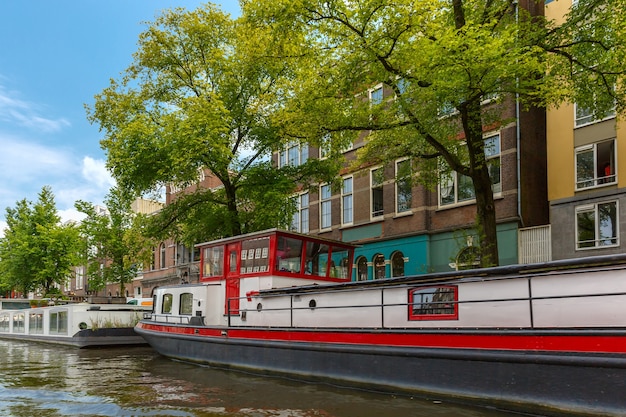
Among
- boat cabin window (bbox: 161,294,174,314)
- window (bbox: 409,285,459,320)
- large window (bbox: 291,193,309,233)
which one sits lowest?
boat cabin window (bbox: 161,294,174,314)

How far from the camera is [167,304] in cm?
1496

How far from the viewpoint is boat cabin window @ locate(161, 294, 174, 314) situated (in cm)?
1480

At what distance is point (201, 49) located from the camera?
20.2 meters

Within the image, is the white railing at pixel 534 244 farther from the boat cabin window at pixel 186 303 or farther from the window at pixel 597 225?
the boat cabin window at pixel 186 303

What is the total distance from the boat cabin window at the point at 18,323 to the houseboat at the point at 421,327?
1475 cm

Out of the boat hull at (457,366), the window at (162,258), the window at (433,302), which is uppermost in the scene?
the window at (162,258)

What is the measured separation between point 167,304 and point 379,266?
392 inches

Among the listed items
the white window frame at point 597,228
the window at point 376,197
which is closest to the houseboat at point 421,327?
the white window frame at point 597,228

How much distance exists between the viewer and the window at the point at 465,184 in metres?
18.9

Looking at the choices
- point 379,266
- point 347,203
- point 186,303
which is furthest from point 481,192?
point 347,203

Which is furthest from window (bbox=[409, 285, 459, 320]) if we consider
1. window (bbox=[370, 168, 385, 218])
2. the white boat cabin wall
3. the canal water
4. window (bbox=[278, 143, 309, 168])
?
window (bbox=[278, 143, 309, 168])

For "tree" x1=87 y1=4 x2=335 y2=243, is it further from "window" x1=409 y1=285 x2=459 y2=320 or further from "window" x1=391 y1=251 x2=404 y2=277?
"window" x1=409 y1=285 x2=459 y2=320

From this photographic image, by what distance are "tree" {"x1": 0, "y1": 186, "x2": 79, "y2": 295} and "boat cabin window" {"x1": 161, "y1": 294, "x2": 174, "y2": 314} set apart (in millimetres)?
19976

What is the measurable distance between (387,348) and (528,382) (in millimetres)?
2341
